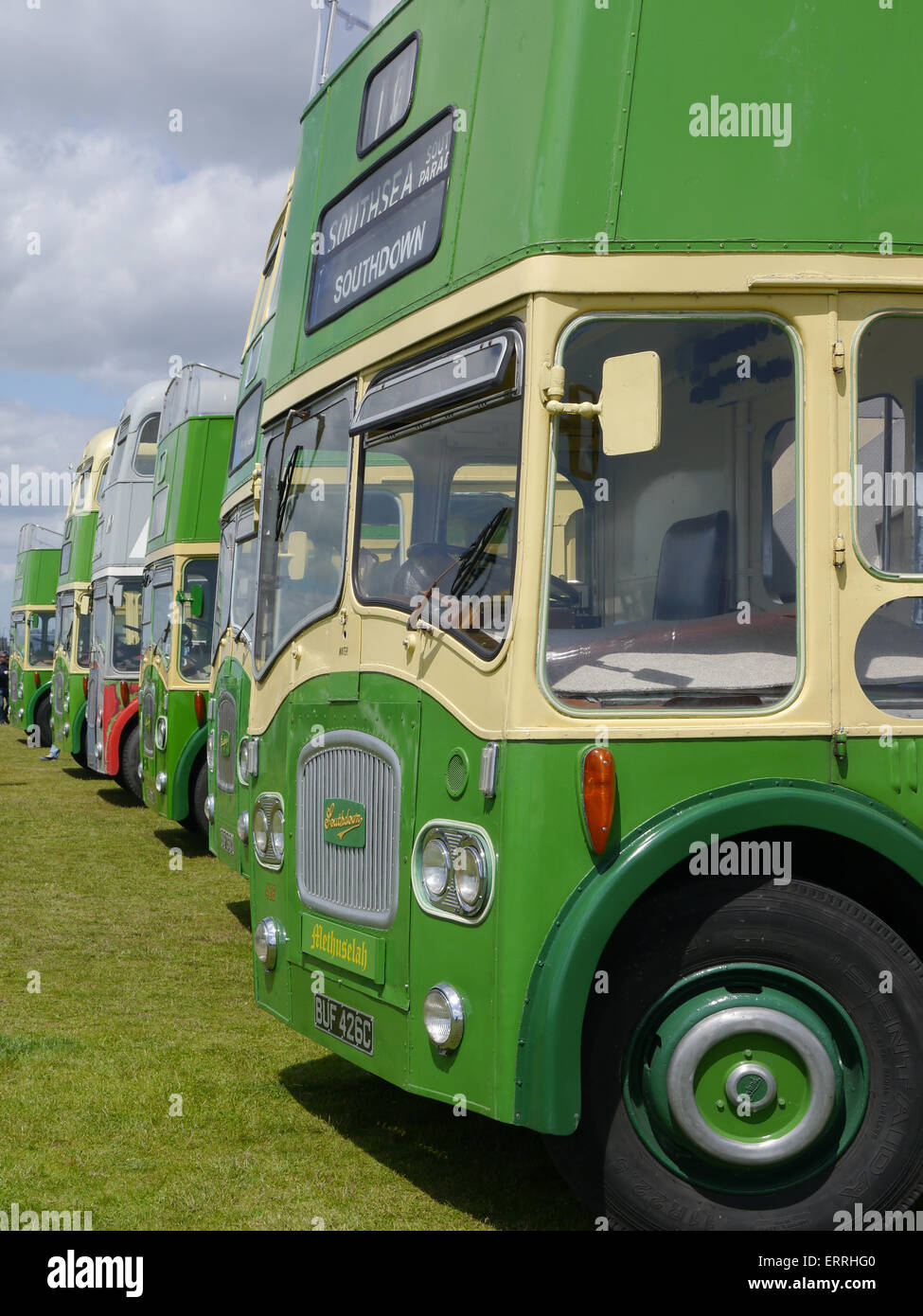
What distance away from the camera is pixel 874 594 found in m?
4.02

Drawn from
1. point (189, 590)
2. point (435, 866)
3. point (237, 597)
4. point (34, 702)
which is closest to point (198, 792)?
point (189, 590)

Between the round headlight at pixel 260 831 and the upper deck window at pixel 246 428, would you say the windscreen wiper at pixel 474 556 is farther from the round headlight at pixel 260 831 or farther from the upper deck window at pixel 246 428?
the upper deck window at pixel 246 428

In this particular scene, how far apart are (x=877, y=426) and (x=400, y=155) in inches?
74.4

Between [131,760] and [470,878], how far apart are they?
12.7 meters

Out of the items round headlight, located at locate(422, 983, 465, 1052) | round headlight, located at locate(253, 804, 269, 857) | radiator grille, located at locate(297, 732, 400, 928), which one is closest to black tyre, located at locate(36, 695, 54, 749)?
round headlight, located at locate(253, 804, 269, 857)

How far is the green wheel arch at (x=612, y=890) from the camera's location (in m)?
3.77

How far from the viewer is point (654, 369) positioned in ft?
12.7

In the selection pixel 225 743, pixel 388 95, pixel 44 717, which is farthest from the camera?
pixel 44 717

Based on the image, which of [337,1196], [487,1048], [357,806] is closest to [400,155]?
[357,806]

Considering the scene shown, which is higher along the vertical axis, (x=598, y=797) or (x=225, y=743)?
(x=598, y=797)

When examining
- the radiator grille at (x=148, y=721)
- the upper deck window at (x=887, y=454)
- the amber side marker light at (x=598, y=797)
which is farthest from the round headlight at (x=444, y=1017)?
the radiator grille at (x=148, y=721)

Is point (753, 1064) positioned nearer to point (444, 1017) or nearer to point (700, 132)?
point (444, 1017)

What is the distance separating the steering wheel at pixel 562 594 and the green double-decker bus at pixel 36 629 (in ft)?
77.6

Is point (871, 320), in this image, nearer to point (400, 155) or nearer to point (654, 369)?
point (654, 369)
